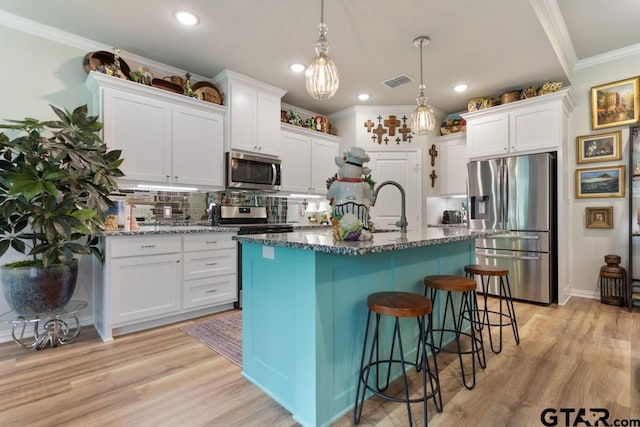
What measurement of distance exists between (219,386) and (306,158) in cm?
336

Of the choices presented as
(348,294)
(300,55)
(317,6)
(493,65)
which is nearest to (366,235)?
(348,294)

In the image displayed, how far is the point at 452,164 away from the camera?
495 cm

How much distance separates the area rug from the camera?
238 cm

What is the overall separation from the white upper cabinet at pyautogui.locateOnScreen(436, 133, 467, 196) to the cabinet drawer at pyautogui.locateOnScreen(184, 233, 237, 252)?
136 inches

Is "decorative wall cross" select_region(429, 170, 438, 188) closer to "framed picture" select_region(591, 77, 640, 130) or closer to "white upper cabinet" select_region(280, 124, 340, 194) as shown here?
"white upper cabinet" select_region(280, 124, 340, 194)

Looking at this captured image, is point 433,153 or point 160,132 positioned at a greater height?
point 433,153

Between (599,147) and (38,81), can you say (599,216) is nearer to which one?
(599,147)

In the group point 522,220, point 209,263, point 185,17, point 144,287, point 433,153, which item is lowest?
point 144,287

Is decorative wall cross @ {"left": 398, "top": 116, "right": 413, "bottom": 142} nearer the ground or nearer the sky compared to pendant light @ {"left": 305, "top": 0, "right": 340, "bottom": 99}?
nearer the sky

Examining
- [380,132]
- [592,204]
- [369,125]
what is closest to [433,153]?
[380,132]

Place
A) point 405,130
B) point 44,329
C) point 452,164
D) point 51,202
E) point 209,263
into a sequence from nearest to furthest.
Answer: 1. point 51,202
2. point 44,329
3. point 209,263
4. point 405,130
5. point 452,164

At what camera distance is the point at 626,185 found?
3596 mm

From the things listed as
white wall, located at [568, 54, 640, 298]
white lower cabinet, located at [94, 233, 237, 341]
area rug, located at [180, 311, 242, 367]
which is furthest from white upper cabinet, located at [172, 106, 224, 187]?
white wall, located at [568, 54, 640, 298]

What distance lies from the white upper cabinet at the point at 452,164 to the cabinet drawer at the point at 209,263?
136 inches
